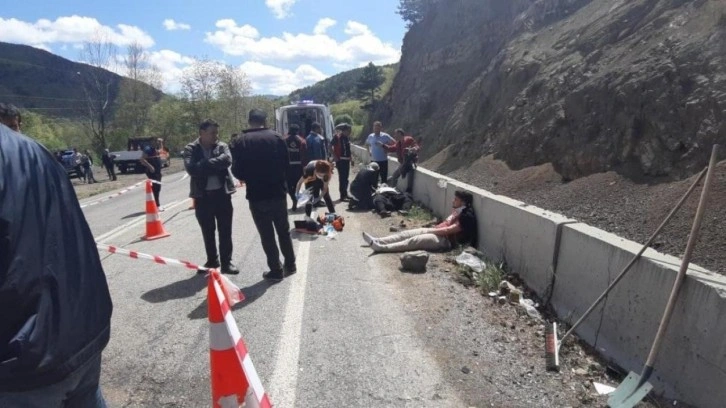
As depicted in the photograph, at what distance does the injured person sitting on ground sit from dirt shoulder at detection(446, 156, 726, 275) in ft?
4.99

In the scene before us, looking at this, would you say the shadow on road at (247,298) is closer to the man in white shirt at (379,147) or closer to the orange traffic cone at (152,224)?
the orange traffic cone at (152,224)

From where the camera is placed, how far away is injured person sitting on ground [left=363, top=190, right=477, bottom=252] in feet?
24.2

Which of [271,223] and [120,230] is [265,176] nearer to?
[271,223]

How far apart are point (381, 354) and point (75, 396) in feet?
8.62

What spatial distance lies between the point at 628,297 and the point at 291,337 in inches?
106

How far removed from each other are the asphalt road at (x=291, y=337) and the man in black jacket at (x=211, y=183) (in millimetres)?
526

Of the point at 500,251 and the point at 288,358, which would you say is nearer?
the point at 288,358

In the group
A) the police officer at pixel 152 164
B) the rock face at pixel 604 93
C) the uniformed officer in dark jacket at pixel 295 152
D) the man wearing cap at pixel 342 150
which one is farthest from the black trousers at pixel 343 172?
the police officer at pixel 152 164

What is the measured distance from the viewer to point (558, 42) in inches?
564

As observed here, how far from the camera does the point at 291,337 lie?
443cm

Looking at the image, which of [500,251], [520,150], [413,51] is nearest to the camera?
[500,251]

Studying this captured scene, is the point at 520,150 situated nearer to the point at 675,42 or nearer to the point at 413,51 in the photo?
the point at 675,42

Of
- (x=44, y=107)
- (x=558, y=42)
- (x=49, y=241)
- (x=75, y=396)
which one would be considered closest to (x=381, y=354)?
(x=75, y=396)

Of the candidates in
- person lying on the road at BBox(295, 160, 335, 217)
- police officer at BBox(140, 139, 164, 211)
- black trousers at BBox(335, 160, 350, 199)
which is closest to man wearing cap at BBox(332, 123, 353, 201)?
black trousers at BBox(335, 160, 350, 199)
